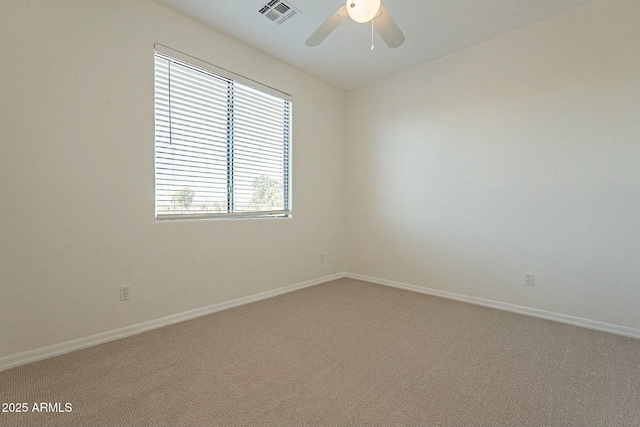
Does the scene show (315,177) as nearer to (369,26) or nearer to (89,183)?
(369,26)

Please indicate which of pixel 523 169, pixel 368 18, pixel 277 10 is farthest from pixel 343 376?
pixel 277 10

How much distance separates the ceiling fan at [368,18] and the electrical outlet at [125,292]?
2.34 meters

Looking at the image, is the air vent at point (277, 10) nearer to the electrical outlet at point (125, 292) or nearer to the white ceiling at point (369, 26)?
the white ceiling at point (369, 26)

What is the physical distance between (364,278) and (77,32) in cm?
390

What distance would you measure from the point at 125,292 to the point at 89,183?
2.90ft

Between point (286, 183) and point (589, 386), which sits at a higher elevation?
point (286, 183)

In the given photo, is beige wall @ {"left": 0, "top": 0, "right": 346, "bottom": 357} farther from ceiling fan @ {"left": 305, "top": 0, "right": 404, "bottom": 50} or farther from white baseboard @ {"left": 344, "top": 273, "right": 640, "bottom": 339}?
white baseboard @ {"left": 344, "top": 273, "right": 640, "bottom": 339}

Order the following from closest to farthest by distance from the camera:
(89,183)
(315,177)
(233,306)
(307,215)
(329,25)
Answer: (329,25)
(89,183)
(233,306)
(307,215)
(315,177)

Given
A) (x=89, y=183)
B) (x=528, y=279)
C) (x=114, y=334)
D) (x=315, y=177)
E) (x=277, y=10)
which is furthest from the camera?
(x=315, y=177)

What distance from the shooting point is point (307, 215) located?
13.1ft

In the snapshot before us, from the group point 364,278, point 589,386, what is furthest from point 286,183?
point 589,386

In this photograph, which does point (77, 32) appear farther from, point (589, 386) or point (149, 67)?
point (589, 386)

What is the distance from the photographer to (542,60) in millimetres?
2861

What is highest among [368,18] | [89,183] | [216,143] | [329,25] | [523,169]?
[329,25]
